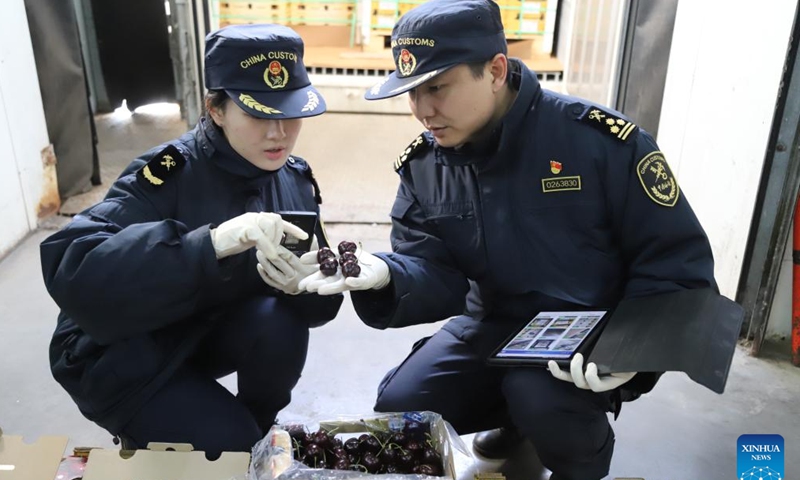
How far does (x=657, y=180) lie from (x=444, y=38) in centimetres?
50

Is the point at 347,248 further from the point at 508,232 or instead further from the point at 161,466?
the point at 161,466

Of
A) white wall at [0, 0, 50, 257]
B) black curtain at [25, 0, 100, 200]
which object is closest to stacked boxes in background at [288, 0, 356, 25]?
black curtain at [25, 0, 100, 200]

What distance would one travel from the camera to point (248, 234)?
124cm

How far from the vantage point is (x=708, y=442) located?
182 centimetres

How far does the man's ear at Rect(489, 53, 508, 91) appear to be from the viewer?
1.39 metres

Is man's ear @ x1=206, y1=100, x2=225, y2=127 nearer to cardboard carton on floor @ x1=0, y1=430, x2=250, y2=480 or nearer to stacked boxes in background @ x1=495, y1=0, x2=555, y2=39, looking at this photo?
cardboard carton on floor @ x1=0, y1=430, x2=250, y2=480

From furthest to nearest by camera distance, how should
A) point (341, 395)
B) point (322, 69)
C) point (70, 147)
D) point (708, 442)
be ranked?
point (322, 69) < point (70, 147) < point (341, 395) < point (708, 442)

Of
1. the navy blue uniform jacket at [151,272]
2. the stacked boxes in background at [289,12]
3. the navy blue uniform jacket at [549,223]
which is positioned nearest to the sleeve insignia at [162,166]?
the navy blue uniform jacket at [151,272]

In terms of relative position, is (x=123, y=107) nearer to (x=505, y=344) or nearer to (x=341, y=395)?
(x=341, y=395)

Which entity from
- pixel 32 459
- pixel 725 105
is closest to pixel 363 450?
pixel 32 459

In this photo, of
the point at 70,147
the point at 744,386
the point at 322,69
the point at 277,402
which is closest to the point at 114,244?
the point at 277,402

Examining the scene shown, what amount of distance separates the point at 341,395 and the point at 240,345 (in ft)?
1.85

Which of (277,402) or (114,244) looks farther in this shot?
(277,402)

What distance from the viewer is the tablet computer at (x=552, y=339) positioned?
4.34ft
